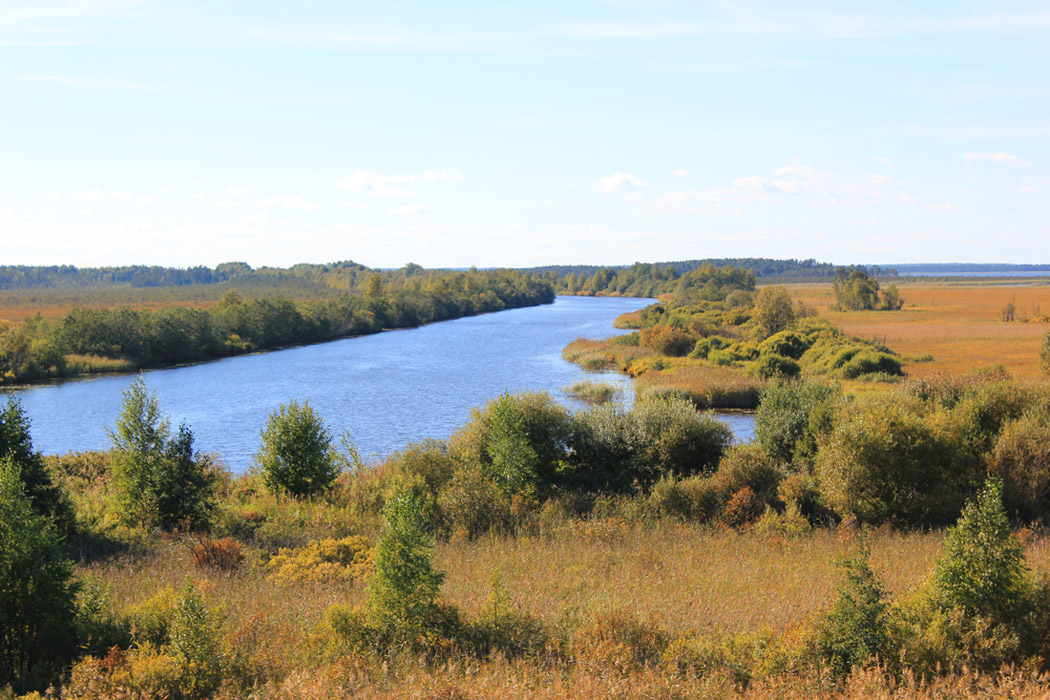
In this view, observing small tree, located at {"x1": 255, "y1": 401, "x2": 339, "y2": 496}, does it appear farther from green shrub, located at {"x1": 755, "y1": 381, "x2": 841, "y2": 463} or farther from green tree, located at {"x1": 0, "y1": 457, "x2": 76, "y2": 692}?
green shrub, located at {"x1": 755, "y1": 381, "x2": 841, "y2": 463}

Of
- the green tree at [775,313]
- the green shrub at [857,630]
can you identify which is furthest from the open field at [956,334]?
the green shrub at [857,630]

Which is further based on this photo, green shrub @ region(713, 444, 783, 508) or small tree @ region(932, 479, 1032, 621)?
green shrub @ region(713, 444, 783, 508)

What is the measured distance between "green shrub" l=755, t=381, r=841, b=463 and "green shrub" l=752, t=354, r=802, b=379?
2448 cm

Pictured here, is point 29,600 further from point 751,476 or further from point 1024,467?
point 1024,467

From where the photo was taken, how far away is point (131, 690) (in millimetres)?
7098

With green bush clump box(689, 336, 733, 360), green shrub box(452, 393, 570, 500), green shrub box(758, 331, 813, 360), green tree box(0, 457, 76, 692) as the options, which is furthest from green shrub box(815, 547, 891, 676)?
green bush clump box(689, 336, 733, 360)

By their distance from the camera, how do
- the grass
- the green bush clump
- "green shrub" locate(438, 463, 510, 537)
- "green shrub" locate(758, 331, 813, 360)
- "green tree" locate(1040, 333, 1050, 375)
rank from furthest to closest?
the green bush clump → "green shrub" locate(758, 331, 813, 360) → the grass → "green tree" locate(1040, 333, 1050, 375) → "green shrub" locate(438, 463, 510, 537)

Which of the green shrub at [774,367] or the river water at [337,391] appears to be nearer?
the river water at [337,391]

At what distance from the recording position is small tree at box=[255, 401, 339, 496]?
18.9 metres

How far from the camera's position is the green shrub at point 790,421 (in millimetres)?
19500

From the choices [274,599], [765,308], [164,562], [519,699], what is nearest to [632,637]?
[519,699]

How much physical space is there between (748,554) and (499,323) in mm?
98569

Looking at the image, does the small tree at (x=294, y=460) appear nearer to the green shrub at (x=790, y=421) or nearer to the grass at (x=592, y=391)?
the green shrub at (x=790, y=421)

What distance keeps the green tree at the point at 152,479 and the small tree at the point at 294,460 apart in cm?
269
